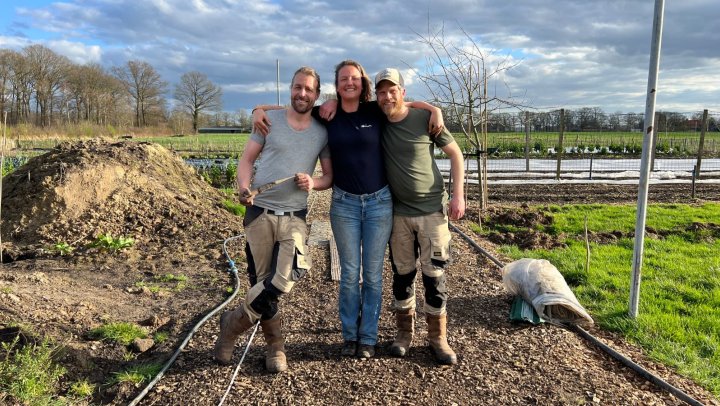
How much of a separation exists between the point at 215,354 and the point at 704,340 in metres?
3.37

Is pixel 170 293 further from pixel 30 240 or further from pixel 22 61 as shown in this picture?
pixel 22 61

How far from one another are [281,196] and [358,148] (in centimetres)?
52

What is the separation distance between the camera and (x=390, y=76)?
2879mm

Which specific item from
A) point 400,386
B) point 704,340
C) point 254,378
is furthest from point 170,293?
point 704,340

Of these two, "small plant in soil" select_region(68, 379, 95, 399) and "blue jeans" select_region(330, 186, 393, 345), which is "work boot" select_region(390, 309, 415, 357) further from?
"small plant in soil" select_region(68, 379, 95, 399)

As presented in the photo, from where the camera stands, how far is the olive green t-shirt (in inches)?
118

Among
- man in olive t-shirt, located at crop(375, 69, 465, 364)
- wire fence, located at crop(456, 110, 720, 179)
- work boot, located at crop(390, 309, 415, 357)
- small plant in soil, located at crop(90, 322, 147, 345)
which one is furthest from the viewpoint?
wire fence, located at crop(456, 110, 720, 179)

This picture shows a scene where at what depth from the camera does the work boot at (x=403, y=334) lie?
323cm

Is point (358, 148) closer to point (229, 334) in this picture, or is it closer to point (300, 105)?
point (300, 105)

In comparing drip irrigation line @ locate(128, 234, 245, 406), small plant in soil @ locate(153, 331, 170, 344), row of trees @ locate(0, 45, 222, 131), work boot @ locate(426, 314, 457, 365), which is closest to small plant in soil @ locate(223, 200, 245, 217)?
drip irrigation line @ locate(128, 234, 245, 406)

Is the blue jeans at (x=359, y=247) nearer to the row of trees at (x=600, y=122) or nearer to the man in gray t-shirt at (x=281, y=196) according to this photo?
the man in gray t-shirt at (x=281, y=196)

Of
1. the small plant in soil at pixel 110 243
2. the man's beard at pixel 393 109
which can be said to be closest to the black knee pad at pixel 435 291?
the man's beard at pixel 393 109

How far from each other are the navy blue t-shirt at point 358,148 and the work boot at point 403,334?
0.85 m

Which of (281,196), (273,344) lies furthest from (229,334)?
(281,196)
